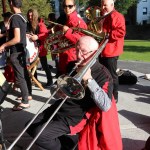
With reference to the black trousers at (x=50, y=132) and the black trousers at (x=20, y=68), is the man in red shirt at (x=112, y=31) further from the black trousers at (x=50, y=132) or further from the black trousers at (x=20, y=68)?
the black trousers at (x=50, y=132)

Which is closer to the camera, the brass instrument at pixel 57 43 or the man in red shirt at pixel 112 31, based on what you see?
the brass instrument at pixel 57 43

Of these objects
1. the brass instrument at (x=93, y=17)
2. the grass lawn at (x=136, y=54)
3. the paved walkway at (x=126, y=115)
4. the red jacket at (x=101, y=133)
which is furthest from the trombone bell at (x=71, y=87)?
the grass lawn at (x=136, y=54)

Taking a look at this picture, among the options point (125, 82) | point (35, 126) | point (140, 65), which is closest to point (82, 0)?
point (140, 65)

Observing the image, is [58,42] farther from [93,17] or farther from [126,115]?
[126,115]

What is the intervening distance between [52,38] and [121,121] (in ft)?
4.80

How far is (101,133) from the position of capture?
264 centimetres

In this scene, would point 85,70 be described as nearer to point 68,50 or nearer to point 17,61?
point 68,50

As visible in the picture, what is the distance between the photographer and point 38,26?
6016 mm

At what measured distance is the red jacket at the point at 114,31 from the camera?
4.53m

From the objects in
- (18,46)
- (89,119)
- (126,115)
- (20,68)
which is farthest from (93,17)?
(89,119)

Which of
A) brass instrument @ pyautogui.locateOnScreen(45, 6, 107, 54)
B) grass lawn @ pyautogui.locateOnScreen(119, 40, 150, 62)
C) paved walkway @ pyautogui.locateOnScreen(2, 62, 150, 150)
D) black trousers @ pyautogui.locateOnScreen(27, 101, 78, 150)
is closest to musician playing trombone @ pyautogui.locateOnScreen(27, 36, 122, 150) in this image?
black trousers @ pyautogui.locateOnScreen(27, 101, 78, 150)

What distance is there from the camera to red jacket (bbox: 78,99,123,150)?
8.61 ft

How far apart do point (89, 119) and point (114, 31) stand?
81.1 inches

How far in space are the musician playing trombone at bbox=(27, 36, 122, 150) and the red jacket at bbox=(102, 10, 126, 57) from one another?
74.1 inches
